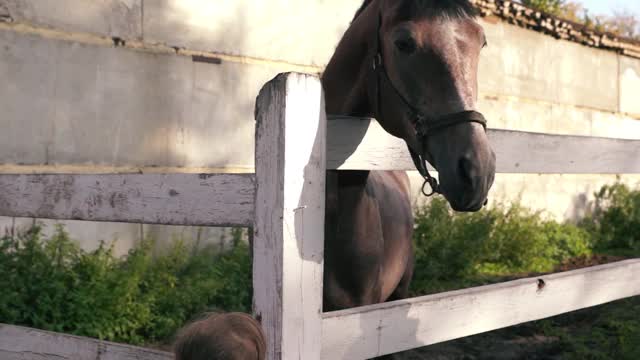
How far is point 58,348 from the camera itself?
2594mm

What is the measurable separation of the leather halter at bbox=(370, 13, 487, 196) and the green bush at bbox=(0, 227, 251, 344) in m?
2.82

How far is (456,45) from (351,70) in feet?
2.28

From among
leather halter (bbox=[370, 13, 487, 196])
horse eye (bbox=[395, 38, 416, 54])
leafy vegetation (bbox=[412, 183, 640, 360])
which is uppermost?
horse eye (bbox=[395, 38, 416, 54])

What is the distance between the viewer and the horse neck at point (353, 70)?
283 centimetres

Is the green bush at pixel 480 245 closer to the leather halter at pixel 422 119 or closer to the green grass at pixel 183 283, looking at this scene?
the green grass at pixel 183 283

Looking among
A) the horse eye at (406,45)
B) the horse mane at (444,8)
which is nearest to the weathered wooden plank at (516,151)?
the horse eye at (406,45)

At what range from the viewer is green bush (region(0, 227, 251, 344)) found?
15.1 ft

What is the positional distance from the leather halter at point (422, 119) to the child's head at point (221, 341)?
0.84 m

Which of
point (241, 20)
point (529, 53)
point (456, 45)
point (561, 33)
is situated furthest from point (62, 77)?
point (561, 33)

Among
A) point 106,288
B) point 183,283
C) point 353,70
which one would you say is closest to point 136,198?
point 353,70

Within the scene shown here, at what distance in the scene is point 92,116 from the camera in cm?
542

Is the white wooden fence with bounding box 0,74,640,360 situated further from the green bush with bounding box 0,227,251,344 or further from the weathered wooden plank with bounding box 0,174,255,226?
the green bush with bounding box 0,227,251,344

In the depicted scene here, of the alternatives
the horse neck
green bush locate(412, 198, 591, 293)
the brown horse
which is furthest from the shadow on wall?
the horse neck

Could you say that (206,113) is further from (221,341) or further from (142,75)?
(221,341)
